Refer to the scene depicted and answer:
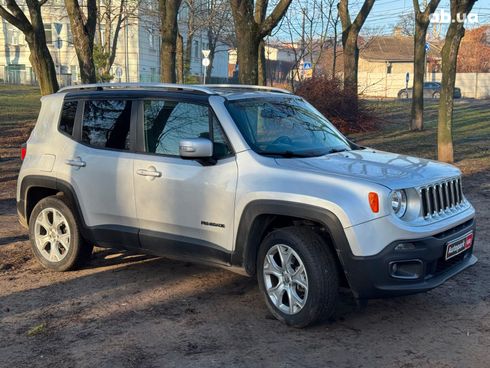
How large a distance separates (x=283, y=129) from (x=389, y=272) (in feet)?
5.50

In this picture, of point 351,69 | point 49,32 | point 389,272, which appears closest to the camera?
point 389,272

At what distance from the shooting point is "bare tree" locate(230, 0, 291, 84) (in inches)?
460

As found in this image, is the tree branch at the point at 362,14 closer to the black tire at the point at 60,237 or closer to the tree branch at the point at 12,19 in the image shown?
the tree branch at the point at 12,19

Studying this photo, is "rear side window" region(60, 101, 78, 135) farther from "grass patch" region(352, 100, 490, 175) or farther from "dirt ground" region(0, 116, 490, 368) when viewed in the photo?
"grass patch" region(352, 100, 490, 175)

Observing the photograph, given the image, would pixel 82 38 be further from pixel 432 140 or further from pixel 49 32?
pixel 49 32

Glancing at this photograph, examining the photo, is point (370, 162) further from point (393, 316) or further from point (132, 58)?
point (132, 58)

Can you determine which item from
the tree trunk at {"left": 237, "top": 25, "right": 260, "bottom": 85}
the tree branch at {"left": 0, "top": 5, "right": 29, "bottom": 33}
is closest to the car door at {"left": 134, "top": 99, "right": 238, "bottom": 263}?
the tree trunk at {"left": 237, "top": 25, "right": 260, "bottom": 85}

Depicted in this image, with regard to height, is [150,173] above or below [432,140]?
above

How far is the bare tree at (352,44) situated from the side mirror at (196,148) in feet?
56.6

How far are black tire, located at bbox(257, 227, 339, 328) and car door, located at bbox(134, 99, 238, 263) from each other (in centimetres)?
58

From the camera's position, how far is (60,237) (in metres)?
6.19

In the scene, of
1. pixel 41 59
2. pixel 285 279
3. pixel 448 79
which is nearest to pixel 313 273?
pixel 285 279

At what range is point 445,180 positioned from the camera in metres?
4.91

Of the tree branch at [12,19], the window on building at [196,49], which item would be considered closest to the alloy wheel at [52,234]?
the tree branch at [12,19]
